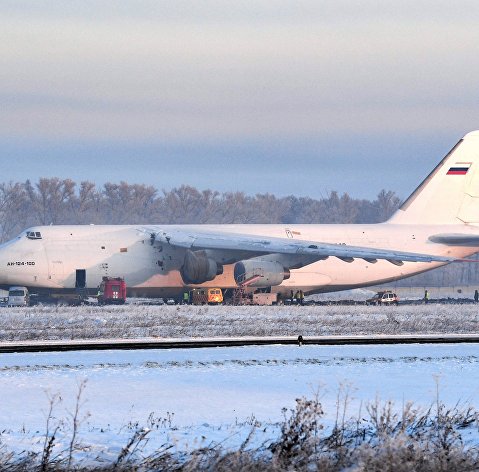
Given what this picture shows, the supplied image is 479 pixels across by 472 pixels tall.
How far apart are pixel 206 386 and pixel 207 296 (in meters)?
40.8

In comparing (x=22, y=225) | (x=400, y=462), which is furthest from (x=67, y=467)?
(x=22, y=225)

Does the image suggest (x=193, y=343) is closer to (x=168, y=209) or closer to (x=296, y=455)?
(x=296, y=455)

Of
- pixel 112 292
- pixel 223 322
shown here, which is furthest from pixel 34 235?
pixel 223 322

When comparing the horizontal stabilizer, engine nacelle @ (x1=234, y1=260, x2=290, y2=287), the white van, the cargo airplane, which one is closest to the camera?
engine nacelle @ (x1=234, y1=260, x2=290, y2=287)

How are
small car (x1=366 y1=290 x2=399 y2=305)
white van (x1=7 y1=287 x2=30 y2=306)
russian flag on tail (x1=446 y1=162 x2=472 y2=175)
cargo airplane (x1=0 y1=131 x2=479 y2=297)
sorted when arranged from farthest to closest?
russian flag on tail (x1=446 y1=162 x2=472 y2=175) → small car (x1=366 y1=290 x2=399 y2=305) → white van (x1=7 y1=287 x2=30 y2=306) → cargo airplane (x1=0 y1=131 x2=479 y2=297)

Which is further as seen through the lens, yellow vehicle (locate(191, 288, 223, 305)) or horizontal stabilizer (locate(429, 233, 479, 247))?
horizontal stabilizer (locate(429, 233, 479, 247))

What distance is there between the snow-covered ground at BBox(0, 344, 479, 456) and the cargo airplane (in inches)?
1251

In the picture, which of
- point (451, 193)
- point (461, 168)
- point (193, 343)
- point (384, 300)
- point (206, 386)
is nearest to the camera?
point (206, 386)

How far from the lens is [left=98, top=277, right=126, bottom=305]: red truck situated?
60.8 m

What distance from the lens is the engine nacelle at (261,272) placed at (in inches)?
2386

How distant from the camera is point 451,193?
69312 mm

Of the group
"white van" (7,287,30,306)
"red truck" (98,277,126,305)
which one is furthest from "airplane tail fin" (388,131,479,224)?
"white van" (7,287,30,306)

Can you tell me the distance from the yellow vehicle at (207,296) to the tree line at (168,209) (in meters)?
71.8

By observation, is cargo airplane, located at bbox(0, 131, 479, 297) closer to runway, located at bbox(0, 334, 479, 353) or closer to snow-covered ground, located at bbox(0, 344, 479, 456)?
runway, located at bbox(0, 334, 479, 353)
